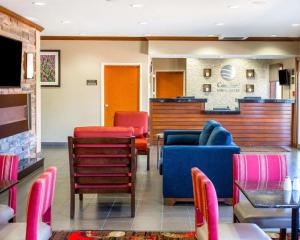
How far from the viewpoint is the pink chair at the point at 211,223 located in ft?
9.06

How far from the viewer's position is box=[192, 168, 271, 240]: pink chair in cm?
276

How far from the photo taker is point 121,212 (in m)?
5.27

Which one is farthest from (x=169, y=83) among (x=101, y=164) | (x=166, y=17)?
(x=101, y=164)

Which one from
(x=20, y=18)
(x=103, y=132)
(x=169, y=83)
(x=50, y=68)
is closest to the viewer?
(x=103, y=132)

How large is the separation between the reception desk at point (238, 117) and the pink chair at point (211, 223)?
7.77m

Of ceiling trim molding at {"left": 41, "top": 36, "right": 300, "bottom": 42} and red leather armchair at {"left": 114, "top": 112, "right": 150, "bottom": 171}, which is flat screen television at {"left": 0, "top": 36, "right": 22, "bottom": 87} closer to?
red leather armchair at {"left": 114, "top": 112, "right": 150, "bottom": 171}

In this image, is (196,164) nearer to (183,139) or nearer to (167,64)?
(183,139)

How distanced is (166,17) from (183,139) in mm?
2177

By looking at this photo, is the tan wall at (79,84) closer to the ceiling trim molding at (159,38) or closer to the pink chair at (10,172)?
the ceiling trim molding at (159,38)

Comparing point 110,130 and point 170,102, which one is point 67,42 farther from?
point 110,130

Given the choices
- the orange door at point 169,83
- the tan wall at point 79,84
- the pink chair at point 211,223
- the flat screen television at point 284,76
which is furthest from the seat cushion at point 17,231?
the orange door at point 169,83

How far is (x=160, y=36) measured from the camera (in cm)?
1078

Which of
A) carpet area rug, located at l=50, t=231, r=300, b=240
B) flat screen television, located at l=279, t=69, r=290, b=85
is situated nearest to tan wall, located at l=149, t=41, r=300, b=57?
flat screen television, located at l=279, t=69, r=290, b=85

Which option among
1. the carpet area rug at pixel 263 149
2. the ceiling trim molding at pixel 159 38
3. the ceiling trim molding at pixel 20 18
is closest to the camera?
the ceiling trim molding at pixel 20 18
